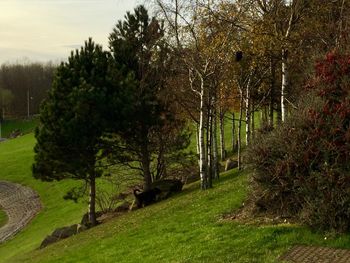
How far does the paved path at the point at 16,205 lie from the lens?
34688 mm

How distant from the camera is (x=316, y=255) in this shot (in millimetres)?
9430

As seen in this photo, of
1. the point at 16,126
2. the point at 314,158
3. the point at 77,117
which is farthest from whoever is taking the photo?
the point at 16,126

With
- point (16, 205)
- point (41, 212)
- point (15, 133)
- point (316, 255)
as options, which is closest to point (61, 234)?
point (41, 212)

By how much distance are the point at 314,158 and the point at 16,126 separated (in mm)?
108160

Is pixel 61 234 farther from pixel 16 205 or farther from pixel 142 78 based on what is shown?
pixel 16 205

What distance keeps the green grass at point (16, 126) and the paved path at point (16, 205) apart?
184ft

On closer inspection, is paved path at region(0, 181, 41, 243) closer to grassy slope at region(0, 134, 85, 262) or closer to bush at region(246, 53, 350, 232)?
grassy slope at region(0, 134, 85, 262)

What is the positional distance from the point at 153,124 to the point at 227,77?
14.5 feet

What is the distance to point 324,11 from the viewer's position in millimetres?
18812

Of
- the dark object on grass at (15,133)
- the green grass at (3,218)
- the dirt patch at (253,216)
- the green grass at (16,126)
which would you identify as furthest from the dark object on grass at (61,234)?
the green grass at (16,126)

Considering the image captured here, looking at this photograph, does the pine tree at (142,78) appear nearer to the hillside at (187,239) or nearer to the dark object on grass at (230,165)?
the hillside at (187,239)

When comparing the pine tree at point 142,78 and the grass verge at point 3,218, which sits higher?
the pine tree at point 142,78

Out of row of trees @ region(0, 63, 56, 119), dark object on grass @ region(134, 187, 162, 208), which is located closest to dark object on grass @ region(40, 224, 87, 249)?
dark object on grass @ region(134, 187, 162, 208)

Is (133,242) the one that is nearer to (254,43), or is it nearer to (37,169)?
(254,43)
